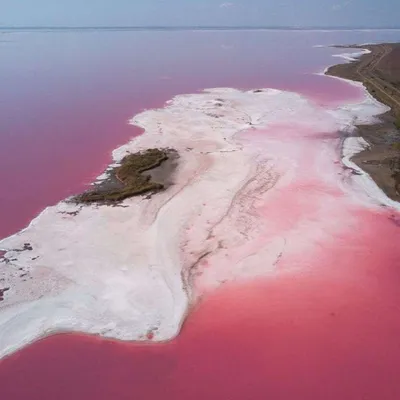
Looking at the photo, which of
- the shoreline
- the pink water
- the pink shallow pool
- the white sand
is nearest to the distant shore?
the white sand

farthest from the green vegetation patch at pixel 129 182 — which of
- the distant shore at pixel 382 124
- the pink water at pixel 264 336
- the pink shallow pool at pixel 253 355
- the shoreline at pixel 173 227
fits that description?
the distant shore at pixel 382 124

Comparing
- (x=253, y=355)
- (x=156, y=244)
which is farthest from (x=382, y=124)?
(x=253, y=355)

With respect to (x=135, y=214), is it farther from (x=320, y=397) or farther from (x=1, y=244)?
(x=320, y=397)

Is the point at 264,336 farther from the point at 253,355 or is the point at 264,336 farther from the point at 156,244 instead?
the point at 156,244

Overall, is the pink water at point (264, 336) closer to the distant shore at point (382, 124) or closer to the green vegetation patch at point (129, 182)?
the green vegetation patch at point (129, 182)

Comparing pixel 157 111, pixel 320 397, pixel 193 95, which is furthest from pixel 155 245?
pixel 193 95
